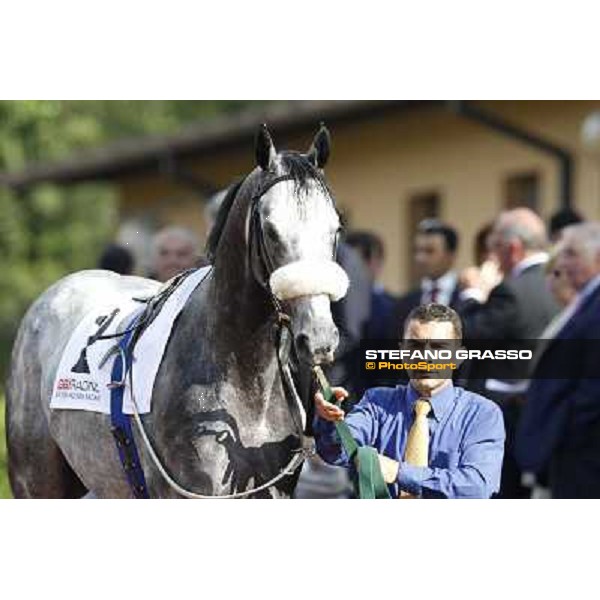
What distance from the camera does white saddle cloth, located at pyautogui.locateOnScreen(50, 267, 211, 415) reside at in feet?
19.9

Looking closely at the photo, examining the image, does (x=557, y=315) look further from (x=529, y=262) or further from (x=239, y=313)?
(x=239, y=313)

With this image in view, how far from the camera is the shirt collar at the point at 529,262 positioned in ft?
23.6

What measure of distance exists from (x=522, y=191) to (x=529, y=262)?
7944mm

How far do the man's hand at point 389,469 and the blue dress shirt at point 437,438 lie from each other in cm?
2

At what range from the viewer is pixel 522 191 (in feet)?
49.6

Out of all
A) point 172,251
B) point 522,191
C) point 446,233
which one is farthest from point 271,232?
point 522,191

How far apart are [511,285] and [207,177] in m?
6.60

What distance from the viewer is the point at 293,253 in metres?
5.43

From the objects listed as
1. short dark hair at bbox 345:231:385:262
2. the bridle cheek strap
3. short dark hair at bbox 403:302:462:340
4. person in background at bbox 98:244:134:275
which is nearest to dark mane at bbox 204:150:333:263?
the bridle cheek strap

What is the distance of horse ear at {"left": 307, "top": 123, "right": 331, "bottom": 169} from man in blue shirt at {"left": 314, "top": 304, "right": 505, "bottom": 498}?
80cm

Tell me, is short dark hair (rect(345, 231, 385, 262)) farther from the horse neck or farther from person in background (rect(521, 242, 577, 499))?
the horse neck

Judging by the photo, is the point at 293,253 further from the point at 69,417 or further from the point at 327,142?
the point at 69,417

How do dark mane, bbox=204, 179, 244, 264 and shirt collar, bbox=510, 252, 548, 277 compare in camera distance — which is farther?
shirt collar, bbox=510, 252, 548, 277

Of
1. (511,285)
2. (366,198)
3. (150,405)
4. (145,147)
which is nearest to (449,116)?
(366,198)
